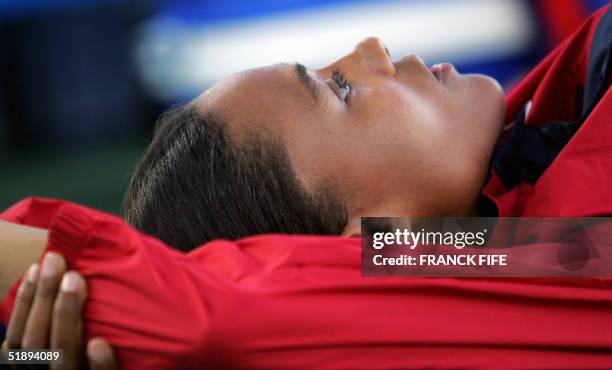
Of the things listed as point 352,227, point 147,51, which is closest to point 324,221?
point 352,227

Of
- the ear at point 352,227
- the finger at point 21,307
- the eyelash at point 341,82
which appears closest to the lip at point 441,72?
the eyelash at point 341,82

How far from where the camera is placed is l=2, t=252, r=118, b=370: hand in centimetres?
79

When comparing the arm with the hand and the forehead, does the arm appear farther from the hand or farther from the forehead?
the forehead

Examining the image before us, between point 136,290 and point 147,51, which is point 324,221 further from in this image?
point 147,51

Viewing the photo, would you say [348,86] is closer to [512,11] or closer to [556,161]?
[556,161]

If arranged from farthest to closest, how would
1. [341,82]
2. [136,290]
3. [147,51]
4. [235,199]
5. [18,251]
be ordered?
[147,51], [341,82], [235,199], [18,251], [136,290]

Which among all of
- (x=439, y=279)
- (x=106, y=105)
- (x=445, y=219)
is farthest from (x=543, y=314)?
(x=106, y=105)

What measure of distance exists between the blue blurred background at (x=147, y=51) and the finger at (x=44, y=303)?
2.14 meters

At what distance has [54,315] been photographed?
799 mm

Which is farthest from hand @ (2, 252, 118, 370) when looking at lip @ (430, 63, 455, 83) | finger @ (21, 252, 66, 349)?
lip @ (430, 63, 455, 83)

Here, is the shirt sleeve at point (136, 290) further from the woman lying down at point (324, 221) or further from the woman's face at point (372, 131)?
the woman's face at point (372, 131)

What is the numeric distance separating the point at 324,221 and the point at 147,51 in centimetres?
271

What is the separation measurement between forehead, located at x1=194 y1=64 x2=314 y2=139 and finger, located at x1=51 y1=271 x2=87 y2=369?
352 millimetres

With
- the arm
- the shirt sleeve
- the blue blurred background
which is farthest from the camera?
the blue blurred background
